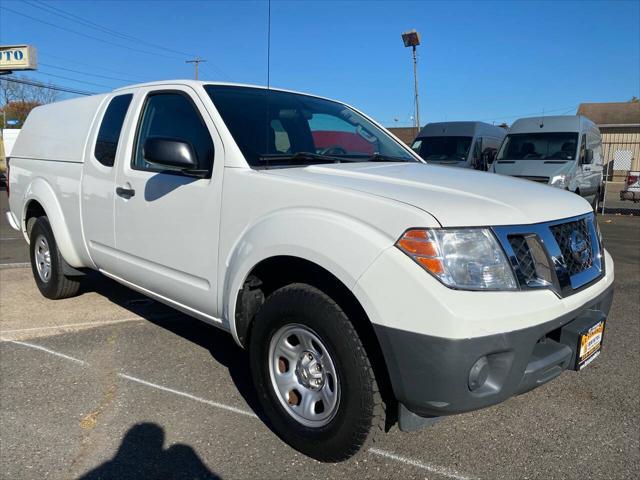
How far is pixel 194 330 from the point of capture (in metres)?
4.63

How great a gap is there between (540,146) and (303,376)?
11.7m

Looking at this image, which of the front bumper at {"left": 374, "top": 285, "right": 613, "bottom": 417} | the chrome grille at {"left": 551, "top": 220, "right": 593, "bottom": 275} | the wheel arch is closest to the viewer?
the front bumper at {"left": 374, "top": 285, "right": 613, "bottom": 417}

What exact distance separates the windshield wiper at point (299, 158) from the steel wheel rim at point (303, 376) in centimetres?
103

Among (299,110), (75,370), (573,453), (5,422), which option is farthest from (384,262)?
(75,370)

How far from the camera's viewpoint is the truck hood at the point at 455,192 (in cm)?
227

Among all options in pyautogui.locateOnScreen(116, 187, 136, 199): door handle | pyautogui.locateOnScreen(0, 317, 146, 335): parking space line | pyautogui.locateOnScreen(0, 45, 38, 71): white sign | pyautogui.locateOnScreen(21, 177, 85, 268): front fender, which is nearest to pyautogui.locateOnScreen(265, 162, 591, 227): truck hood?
pyautogui.locateOnScreen(116, 187, 136, 199): door handle

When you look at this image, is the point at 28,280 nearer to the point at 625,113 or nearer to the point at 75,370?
the point at 75,370

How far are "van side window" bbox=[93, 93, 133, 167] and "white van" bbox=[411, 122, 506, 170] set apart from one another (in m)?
11.2

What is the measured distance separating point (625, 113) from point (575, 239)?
40827 millimetres

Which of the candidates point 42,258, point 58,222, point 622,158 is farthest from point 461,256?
point 622,158

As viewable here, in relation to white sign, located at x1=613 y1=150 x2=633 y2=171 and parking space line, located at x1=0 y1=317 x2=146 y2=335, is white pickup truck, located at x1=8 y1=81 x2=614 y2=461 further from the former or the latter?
white sign, located at x1=613 y1=150 x2=633 y2=171

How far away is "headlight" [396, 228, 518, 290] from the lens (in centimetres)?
215

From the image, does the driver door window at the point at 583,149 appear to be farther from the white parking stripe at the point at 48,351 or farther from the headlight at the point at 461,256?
the white parking stripe at the point at 48,351

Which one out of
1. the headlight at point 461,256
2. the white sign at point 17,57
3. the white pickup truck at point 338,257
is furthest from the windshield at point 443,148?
the white sign at point 17,57
